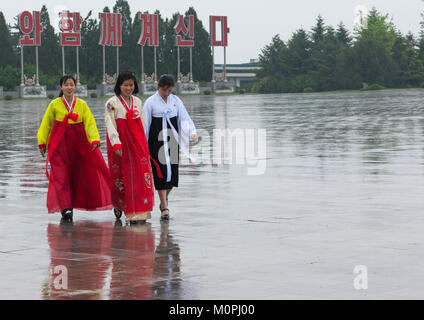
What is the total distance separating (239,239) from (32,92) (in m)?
85.0

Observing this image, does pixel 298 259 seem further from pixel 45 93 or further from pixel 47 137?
pixel 45 93

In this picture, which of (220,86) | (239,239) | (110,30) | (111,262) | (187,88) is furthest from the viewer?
(220,86)

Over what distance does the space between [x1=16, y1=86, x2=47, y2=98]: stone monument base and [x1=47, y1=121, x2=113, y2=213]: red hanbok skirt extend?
82033mm

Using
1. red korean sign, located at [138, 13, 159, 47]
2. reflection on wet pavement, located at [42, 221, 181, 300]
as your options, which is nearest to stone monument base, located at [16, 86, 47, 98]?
red korean sign, located at [138, 13, 159, 47]

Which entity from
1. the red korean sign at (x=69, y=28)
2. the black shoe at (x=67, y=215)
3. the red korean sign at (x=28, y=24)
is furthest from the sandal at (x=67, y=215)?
the red korean sign at (x=69, y=28)

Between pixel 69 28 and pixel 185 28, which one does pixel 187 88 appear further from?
pixel 69 28

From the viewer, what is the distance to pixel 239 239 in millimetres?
8664

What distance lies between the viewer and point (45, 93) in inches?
3615

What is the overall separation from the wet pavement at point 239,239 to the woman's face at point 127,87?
1409 mm

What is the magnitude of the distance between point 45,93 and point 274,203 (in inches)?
3255

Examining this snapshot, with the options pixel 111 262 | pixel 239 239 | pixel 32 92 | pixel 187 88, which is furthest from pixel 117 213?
pixel 187 88

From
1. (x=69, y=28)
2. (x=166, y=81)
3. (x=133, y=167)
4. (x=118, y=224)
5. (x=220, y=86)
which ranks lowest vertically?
(x=118, y=224)

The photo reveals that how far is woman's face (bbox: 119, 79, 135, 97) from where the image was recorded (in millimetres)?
10242
